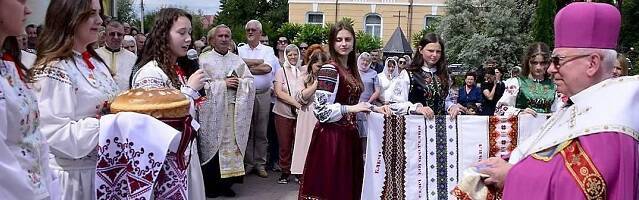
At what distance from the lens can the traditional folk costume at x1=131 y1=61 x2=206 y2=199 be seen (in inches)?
118

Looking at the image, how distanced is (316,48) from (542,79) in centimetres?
250

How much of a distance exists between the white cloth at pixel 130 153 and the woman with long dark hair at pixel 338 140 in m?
1.88

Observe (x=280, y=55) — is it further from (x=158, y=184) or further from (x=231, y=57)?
(x=158, y=184)

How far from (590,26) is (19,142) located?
1.86 m

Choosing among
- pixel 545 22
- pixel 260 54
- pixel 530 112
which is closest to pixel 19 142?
pixel 530 112

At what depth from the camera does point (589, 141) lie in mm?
2127

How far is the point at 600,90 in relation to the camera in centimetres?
219

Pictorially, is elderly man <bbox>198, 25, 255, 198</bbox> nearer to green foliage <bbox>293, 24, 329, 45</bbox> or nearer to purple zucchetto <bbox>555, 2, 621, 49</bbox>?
purple zucchetto <bbox>555, 2, 621, 49</bbox>

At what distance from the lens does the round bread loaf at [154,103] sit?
277 centimetres

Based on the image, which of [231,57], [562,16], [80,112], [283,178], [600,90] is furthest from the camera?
[283,178]

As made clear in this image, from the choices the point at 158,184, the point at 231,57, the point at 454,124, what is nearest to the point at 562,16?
the point at 158,184

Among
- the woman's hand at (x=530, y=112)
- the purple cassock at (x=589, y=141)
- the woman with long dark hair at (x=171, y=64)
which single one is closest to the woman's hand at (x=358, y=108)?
the woman's hand at (x=530, y=112)

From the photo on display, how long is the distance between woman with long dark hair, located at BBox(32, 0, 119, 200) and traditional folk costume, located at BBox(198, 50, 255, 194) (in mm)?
3211

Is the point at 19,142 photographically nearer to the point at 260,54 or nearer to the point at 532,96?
the point at 532,96
